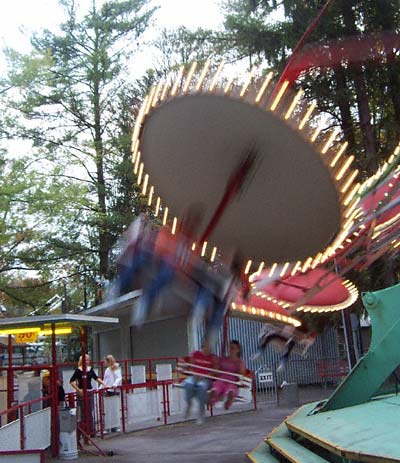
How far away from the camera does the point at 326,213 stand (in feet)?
13.3

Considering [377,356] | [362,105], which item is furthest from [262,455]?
[362,105]

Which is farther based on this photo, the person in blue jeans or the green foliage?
the green foliage

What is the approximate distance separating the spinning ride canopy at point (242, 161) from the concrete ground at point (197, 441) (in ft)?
18.0

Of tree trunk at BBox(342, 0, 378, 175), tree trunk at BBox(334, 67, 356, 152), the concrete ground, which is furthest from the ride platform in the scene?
tree trunk at BBox(334, 67, 356, 152)

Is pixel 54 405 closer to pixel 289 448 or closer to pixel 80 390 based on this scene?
→ pixel 80 390

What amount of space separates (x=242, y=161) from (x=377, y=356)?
5.46m

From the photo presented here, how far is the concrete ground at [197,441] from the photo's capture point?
375 inches

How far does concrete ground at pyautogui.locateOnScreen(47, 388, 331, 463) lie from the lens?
9523mm

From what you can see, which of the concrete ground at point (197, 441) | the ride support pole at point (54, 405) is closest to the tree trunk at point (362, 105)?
the concrete ground at point (197, 441)

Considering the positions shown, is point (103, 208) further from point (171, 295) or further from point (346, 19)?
point (171, 295)

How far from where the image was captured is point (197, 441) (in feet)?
36.0

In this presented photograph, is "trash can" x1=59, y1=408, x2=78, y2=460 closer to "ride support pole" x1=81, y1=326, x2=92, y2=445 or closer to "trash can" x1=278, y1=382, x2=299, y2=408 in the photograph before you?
"ride support pole" x1=81, y1=326, x2=92, y2=445

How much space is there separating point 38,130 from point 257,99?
21258 mm

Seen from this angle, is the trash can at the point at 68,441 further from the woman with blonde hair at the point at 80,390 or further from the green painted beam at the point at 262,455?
the green painted beam at the point at 262,455
